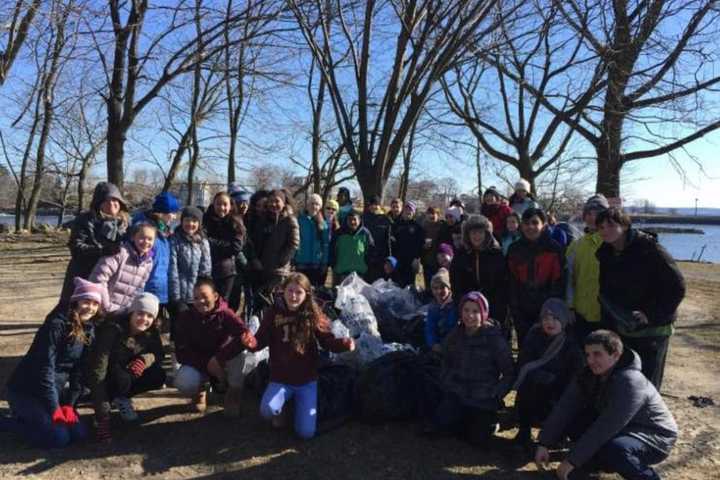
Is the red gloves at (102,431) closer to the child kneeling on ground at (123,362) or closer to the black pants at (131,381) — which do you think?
the child kneeling on ground at (123,362)

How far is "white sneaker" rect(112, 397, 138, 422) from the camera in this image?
154 inches

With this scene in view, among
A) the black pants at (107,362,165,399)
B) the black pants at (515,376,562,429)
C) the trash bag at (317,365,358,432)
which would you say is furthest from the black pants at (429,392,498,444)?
the black pants at (107,362,165,399)

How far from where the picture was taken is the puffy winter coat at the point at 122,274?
4305 mm

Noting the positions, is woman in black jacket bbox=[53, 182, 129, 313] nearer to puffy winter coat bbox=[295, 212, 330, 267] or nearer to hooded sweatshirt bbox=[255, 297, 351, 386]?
hooded sweatshirt bbox=[255, 297, 351, 386]

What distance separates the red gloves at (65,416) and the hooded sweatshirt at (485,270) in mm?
3040

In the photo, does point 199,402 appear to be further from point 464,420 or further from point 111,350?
point 464,420

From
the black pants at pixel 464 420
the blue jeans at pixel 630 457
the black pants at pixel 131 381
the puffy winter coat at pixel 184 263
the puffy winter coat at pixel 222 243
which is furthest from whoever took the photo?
the puffy winter coat at pixel 222 243

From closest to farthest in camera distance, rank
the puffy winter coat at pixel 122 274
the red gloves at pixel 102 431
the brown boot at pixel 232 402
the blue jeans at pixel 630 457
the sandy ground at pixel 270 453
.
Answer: the blue jeans at pixel 630 457, the sandy ground at pixel 270 453, the red gloves at pixel 102 431, the brown boot at pixel 232 402, the puffy winter coat at pixel 122 274

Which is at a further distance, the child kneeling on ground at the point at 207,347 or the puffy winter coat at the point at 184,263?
the puffy winter coat at the point at 184,263

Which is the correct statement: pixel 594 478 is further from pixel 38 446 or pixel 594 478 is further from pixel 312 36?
pixel 312 36

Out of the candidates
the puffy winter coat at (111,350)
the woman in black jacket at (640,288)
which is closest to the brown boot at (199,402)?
the puffy winter coat at (111,350)

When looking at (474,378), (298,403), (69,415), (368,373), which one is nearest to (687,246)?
(474,378)

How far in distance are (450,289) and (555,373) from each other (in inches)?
54.7

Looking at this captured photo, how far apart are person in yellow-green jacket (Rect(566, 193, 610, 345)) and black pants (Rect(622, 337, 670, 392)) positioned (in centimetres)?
37
